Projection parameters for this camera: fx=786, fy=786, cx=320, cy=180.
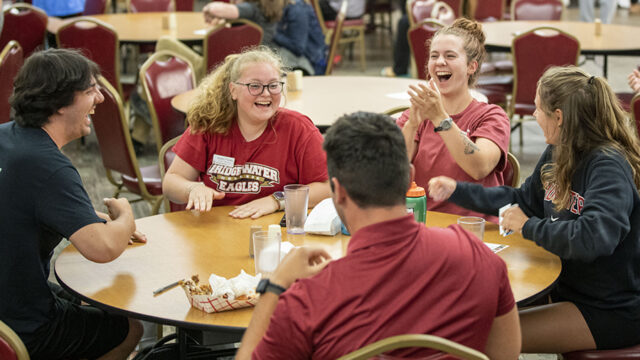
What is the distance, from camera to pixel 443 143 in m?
2.96

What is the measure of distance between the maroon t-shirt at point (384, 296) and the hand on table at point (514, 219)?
2.86 ft

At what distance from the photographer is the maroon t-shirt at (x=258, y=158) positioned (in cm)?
286

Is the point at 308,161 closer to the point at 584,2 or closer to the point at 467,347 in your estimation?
the point at 467,347

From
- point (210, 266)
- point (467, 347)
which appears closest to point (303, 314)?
point (467, 347)

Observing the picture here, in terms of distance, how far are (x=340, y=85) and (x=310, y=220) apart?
8.19 ft

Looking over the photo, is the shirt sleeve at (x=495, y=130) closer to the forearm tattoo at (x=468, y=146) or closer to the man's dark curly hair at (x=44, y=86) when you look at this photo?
the forearm tattoo at (x=468, y=146)

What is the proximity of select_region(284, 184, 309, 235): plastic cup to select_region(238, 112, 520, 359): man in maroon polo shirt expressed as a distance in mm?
877

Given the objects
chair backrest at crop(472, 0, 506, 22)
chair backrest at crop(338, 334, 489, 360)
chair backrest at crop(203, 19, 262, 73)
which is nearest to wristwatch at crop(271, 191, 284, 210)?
chair backrest at crop(338, 334, 489, 360)

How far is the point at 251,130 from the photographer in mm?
2912

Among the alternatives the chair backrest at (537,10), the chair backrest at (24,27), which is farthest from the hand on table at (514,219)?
the chair backrest at (537,10)

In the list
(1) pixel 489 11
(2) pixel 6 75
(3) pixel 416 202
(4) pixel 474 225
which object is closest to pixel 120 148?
(2) pixel 6 75

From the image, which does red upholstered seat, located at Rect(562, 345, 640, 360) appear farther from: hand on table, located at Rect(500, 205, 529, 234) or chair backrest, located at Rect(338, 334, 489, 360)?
chair backrest, located at Rect(338, 334, 489, 360)

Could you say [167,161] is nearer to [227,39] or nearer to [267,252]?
[267,252]

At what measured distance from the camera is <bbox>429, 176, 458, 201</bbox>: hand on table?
101 inches
